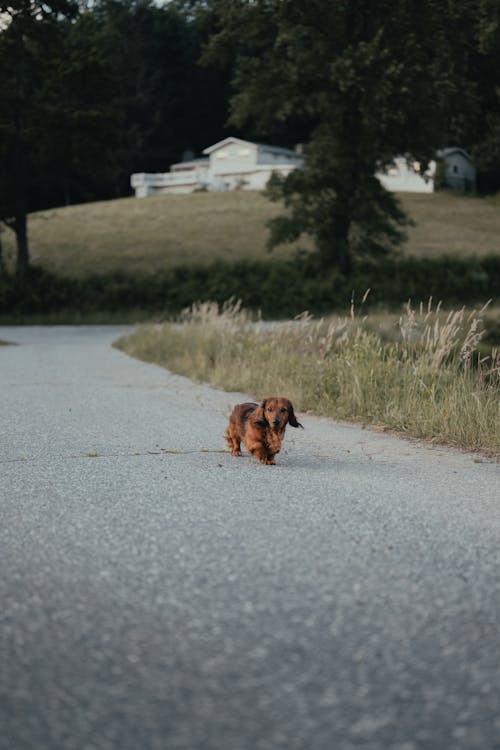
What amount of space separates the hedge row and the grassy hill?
3.55 metres

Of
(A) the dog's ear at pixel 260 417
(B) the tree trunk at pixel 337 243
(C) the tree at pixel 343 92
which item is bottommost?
(A) the dog's ear at pixel 260 417

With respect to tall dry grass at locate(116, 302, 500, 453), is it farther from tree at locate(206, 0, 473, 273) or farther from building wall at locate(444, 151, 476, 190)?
building wall at locate(444, 151, 476, 190)

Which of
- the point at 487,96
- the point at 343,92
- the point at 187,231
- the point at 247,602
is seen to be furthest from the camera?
the point at 187,231

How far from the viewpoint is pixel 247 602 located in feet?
12.7

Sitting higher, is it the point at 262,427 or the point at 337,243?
the point at 337,243

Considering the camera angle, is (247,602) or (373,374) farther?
(373,374)

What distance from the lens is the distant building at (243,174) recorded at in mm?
75562

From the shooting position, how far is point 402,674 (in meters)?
3.17

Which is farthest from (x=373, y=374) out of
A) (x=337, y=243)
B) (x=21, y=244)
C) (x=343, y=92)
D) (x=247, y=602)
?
(x=21, y=244)

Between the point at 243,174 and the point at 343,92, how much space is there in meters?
43.4

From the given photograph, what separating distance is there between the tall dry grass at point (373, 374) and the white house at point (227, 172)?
61.0m

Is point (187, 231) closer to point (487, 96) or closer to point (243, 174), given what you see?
point (487, 96)

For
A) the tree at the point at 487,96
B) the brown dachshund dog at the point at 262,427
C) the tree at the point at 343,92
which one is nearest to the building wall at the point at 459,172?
the tree at the point at 487,96

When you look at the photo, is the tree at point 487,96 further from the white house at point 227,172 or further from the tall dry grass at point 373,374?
the tall dry grass at point 373,374
